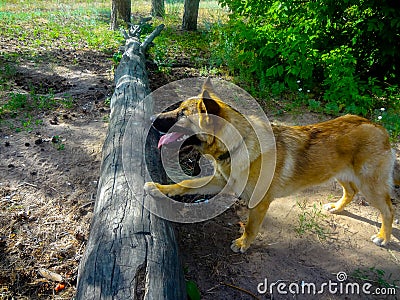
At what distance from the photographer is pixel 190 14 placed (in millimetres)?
12461

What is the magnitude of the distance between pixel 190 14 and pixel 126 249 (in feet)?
38.3

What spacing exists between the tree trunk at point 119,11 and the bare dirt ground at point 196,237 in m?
7.68

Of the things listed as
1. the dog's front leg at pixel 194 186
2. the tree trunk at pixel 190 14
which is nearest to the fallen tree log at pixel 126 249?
the dog's front leg at pixel 194 186

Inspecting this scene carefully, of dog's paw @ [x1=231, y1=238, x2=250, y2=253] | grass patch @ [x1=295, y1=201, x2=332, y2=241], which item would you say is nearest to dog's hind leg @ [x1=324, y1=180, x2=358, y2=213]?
grass patch @ [x1=295, y1=201, x2=332, y2=241]

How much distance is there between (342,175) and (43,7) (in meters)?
16.5

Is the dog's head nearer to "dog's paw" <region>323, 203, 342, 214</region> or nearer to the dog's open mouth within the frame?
the dog's open mouth

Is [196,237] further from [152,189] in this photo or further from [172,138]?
[172,138]

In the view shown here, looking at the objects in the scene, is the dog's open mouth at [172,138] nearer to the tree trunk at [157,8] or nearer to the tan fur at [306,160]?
the tan fur at [306,160]

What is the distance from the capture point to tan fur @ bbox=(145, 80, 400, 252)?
3285mm

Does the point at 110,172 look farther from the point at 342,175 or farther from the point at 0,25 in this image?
the point at 0,25

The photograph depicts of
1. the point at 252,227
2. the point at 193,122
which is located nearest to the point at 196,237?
the point at 252,227

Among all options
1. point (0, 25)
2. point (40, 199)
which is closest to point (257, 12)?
point (40, 199)

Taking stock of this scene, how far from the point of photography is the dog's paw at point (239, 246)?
357cm

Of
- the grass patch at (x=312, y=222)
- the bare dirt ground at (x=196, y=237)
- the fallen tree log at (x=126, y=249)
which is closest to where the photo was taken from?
the fallen tree log at (x=126, y=249)
